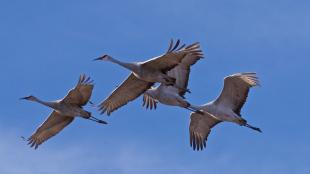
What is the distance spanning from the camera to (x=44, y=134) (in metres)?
64.2

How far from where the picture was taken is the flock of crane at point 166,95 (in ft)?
194

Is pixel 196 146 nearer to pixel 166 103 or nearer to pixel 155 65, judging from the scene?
pixel 166 103

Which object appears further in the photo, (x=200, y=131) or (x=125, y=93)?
(x=200, y=131)

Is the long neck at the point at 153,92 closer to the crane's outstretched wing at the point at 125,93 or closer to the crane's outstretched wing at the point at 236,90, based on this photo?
the crane's outstretched wing at the point at 125,93

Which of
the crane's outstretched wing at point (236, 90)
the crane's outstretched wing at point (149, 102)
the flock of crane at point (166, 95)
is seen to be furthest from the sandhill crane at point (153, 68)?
the crane's outstretched wing at point (149, 102)

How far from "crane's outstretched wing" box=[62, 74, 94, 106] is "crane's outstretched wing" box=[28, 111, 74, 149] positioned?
1658 mm

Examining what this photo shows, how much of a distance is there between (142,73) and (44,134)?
706 cm

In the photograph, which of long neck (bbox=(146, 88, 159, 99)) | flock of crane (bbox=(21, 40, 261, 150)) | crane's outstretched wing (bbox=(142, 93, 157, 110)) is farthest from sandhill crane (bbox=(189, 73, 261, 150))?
crane's outstretched wing (bbox=(142, 93, 157, 110))

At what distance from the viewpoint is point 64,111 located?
→ 6194 cm

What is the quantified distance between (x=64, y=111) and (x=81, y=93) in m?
1.16

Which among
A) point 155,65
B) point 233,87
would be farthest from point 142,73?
point 233,87

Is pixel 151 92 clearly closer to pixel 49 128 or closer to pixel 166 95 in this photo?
pixel 166 95

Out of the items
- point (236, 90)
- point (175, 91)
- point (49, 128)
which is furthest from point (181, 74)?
point (49, 128)

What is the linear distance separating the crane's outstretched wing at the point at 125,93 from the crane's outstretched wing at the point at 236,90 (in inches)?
124
